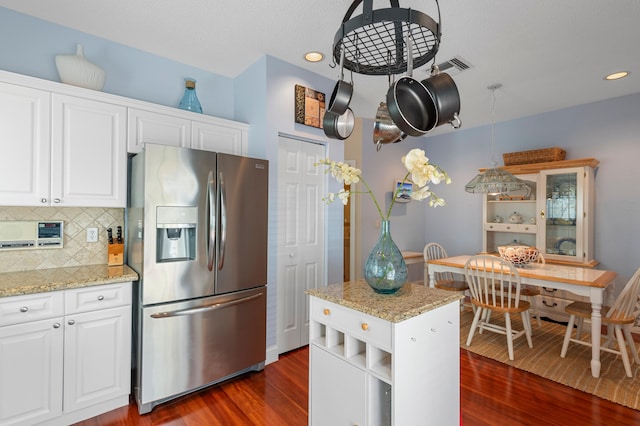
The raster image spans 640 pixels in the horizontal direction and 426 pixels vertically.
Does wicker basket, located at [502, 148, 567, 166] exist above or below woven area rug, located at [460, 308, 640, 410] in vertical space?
above

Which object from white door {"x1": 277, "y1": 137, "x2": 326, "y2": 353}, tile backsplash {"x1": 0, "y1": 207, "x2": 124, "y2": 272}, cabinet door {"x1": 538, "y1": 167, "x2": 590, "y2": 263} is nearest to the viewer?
tile backsplash {"x1": 0, "y1": 207, "x2": 124, "y2": 272}

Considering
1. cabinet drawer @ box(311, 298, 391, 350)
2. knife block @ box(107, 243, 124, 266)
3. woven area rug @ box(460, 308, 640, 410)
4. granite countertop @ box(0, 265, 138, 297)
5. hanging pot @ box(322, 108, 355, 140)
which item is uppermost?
hanging pot @ box(322, 108, 355, 140)

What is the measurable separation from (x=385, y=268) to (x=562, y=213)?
342cm

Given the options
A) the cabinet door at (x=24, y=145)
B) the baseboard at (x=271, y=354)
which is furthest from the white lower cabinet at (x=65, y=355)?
the baseboard at (x=271, y=354)

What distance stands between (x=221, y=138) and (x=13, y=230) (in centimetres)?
158

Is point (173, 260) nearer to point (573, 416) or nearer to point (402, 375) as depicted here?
point (402, 375)

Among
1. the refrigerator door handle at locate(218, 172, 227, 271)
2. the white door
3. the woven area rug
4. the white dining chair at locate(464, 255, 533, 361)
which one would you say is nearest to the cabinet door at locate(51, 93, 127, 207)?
the refrigerator door handle at locate(218, 172, 227, 271)

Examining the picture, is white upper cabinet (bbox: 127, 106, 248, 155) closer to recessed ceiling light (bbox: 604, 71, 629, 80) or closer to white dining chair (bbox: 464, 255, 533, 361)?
white dining chair (bbox: 464, 255, 533, 361)

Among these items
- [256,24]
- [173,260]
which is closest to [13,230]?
[173,260]

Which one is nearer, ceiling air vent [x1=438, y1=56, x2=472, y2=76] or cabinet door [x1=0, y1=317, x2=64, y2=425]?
cabinet door [x1=0, y1=317, x2=64, y2=425]

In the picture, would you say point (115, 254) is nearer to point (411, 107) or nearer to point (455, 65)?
point (411, 107)

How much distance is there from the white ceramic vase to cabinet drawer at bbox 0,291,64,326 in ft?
4.75

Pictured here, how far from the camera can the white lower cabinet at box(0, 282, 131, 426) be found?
1749 mm

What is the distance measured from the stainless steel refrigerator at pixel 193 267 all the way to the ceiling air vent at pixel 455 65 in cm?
187
